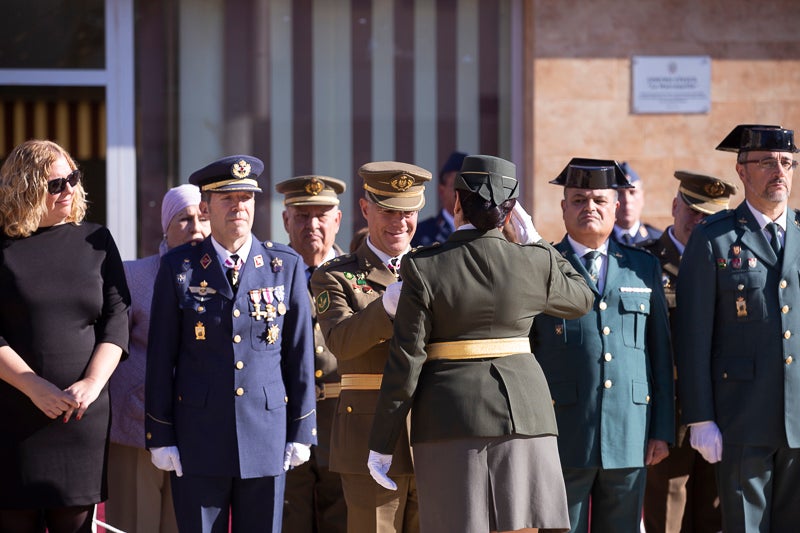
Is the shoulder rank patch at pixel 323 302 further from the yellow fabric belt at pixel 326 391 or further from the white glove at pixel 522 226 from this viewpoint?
the yellow fabric belt at pixel 326 391

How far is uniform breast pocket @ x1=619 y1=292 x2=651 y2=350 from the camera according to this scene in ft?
16.9

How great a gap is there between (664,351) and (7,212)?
2625 mm

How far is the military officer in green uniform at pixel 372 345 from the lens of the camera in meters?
4.75

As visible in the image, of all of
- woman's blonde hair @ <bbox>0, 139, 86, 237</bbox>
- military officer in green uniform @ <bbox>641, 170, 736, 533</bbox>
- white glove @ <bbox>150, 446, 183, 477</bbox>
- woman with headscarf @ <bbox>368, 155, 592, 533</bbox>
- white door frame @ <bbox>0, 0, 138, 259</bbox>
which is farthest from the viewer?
white door frame @ <bbox>0, 0, 138, 259</bbox>

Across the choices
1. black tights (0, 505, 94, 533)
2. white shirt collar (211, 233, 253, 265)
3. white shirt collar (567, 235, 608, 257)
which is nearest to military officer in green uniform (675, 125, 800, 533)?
white shirt collar (567, 235, 608, 257)

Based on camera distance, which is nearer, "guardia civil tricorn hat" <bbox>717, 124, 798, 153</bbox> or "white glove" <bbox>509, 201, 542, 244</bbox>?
"white glove" <bbox>509, 201, 542, 244</bbox>

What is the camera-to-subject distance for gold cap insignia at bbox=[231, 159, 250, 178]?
4.85 meters

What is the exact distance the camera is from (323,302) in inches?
191

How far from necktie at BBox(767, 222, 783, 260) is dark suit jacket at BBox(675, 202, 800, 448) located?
0.10 ft

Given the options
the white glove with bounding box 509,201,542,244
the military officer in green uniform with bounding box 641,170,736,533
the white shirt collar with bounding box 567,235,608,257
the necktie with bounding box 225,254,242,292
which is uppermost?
the white glove with bounding box 509,201,542,244

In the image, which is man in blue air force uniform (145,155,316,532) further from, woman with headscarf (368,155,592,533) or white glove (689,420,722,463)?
white glove (689,420,722,463)

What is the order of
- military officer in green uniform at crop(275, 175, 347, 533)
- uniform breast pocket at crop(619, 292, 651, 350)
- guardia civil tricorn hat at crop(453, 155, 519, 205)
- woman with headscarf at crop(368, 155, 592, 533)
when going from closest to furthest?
woman with headscarf at crop(368, 155, 592, 533) < guardia civil tricorn hat at crop(453, 155, 519, 205) < uniform breast pocket at crop(619, 292, 651, 350) < military officer in green uniform at crop(275, 175, 347, 533)

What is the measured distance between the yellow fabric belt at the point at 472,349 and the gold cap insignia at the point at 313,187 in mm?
2034

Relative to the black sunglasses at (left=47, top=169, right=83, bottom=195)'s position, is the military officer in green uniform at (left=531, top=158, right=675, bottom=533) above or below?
below
